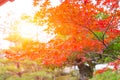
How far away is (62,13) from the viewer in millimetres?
4871

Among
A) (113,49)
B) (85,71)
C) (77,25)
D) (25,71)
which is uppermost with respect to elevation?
(77,25)

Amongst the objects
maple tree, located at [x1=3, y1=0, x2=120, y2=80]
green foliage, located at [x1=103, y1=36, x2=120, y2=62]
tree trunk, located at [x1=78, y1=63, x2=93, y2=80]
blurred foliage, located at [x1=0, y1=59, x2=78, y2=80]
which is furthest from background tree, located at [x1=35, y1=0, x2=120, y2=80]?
blurred foliage, located at [x1=0, y1=59, x2=78, y2=80]

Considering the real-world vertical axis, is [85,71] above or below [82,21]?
below

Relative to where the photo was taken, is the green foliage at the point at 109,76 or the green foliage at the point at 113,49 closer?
the green foliage at the point at 109,76

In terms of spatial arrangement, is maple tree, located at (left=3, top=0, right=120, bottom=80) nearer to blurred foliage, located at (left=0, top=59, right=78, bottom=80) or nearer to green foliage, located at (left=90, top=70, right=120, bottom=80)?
green foliage, located at (left=90, top=70, right=120, bottom=80)

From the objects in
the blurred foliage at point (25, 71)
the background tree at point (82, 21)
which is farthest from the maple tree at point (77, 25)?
the blurred foliage at point (25, 71)

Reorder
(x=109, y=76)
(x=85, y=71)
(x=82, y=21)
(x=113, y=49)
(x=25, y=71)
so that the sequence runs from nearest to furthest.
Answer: (x=82, y=21)
(x=109, y=76)
(x=113, y=49)
(x=85, y=71)
(x=25, y=71)

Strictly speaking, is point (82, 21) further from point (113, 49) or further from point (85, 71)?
point (85, 71)

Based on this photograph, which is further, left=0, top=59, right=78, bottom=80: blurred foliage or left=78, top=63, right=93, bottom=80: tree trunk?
left=0, top=59, right=78, bottom=80: blurred foliage

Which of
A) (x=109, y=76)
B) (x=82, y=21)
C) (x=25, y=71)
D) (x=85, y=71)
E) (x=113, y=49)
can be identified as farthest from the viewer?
(x=25, y=71)

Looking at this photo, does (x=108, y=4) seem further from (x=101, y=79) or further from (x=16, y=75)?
(x=16, y=75)

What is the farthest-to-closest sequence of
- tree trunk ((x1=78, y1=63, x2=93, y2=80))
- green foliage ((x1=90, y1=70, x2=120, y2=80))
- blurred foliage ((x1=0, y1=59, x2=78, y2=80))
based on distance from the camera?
blurred foliage ((x1=0, y1=59, x2=78, y2=80)) → tree trunk ((x1=78, y1=63, x2=93, y2=80)) → green foliage ((x1=90, y1=70, x2=120, y2=80))

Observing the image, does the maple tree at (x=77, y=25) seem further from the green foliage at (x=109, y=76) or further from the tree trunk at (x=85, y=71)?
the tree trunk at (x=85, y=71)

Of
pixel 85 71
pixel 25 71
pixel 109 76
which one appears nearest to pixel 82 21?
pixel 109 76
